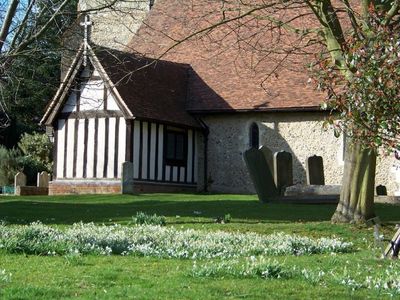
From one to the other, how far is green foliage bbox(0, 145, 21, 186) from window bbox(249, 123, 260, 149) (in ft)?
41.6

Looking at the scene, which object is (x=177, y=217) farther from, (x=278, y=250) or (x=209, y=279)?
(x=209, y=279)

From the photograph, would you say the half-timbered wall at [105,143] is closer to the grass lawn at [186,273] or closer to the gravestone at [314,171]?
the gravestone at [314,171]

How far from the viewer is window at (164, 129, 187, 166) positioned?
30234mm

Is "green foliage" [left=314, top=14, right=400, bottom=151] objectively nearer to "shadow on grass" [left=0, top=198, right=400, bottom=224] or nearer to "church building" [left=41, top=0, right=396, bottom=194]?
"shadow on grass" [left=0, top=198, right=400, bottom=224]

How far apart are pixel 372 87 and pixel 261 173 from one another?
1323cm

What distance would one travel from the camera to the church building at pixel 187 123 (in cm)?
2872

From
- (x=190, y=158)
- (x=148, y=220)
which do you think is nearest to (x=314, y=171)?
(x=190, y=158)

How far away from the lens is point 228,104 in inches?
1201

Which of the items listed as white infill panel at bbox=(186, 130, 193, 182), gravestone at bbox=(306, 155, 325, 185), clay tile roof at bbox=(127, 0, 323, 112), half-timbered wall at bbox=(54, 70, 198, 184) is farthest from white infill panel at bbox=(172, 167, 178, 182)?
gravestone at bbox=(306, 155, 325, 185)

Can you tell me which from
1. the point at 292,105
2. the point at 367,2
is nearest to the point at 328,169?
the point at 292,105

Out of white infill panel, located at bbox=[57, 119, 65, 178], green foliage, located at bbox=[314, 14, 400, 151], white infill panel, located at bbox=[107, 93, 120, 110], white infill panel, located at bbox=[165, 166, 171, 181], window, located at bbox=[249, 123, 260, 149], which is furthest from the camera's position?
window, located at bbox=[249, 123, 260, 149]

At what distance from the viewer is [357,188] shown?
51.6 ft

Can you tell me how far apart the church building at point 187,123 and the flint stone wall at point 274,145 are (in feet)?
0.13

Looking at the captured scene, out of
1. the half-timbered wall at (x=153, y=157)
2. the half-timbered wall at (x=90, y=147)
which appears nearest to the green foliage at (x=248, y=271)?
the half-timbered wall at (x=153, y=157)
